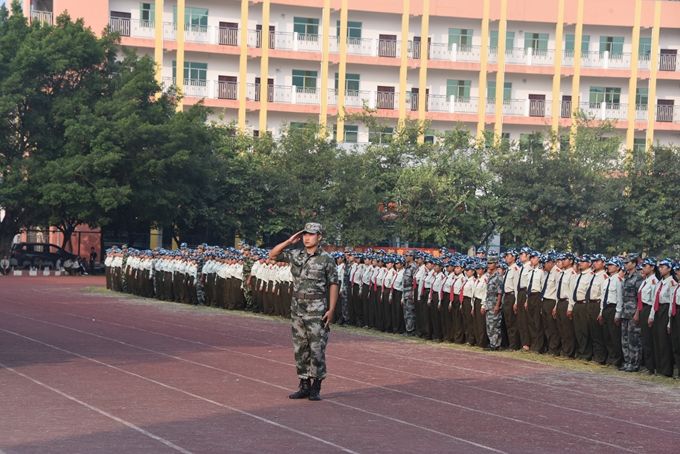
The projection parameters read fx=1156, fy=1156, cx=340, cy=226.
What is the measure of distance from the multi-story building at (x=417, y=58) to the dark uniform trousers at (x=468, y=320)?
3671cm

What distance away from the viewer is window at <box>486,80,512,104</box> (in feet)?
202

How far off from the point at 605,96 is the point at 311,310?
173 ft

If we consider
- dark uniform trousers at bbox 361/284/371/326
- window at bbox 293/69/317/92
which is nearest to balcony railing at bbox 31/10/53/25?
window at bbox 293/69/317/92

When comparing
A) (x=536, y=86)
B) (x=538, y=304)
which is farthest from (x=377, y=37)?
(x=538, y=304)

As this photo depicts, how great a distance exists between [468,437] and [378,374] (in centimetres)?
514

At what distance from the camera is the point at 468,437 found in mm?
10344

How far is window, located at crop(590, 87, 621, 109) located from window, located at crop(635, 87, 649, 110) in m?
1.02

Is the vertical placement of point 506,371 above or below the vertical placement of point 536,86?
below

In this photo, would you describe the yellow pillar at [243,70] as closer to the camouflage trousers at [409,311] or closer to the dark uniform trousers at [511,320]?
the camouflage trousers at [409,311]

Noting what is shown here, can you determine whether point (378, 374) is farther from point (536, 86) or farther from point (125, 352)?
point (536, 86)

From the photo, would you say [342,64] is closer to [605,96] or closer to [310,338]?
[605,96]

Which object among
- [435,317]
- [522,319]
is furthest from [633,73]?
[522,319]

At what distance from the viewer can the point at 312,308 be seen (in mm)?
12289

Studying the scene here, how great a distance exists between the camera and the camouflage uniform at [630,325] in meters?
17.4
